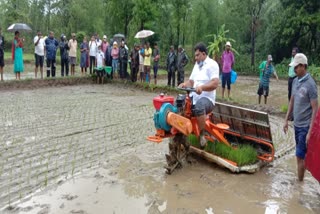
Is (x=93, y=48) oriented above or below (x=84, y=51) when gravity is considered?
above

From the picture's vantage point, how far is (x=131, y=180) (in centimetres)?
555

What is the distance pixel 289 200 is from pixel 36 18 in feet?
113

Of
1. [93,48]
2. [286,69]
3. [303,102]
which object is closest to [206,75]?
[303,102]

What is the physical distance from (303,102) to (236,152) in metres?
1.28

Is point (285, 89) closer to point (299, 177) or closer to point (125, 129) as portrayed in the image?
point (125, 129)

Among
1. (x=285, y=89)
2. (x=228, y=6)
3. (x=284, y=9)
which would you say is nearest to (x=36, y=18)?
(x=228, y=6)

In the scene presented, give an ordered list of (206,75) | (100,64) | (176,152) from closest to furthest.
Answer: (206,75)
(176,152)
(100,64)

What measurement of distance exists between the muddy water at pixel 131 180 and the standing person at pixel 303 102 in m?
0.71

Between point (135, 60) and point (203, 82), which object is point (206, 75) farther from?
point (135, 60)

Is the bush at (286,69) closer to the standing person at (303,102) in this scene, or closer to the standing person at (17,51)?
the standing person at (17,51)

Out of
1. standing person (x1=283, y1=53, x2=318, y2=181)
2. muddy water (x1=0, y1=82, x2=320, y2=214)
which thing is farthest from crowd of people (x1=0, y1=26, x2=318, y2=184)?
muddy water (x1=0, y1=82, x2=320, y2=214)

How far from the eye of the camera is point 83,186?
523 cm

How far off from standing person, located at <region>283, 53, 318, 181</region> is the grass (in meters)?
0.81

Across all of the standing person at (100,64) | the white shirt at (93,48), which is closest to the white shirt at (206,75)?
the standing person at (100,64)
